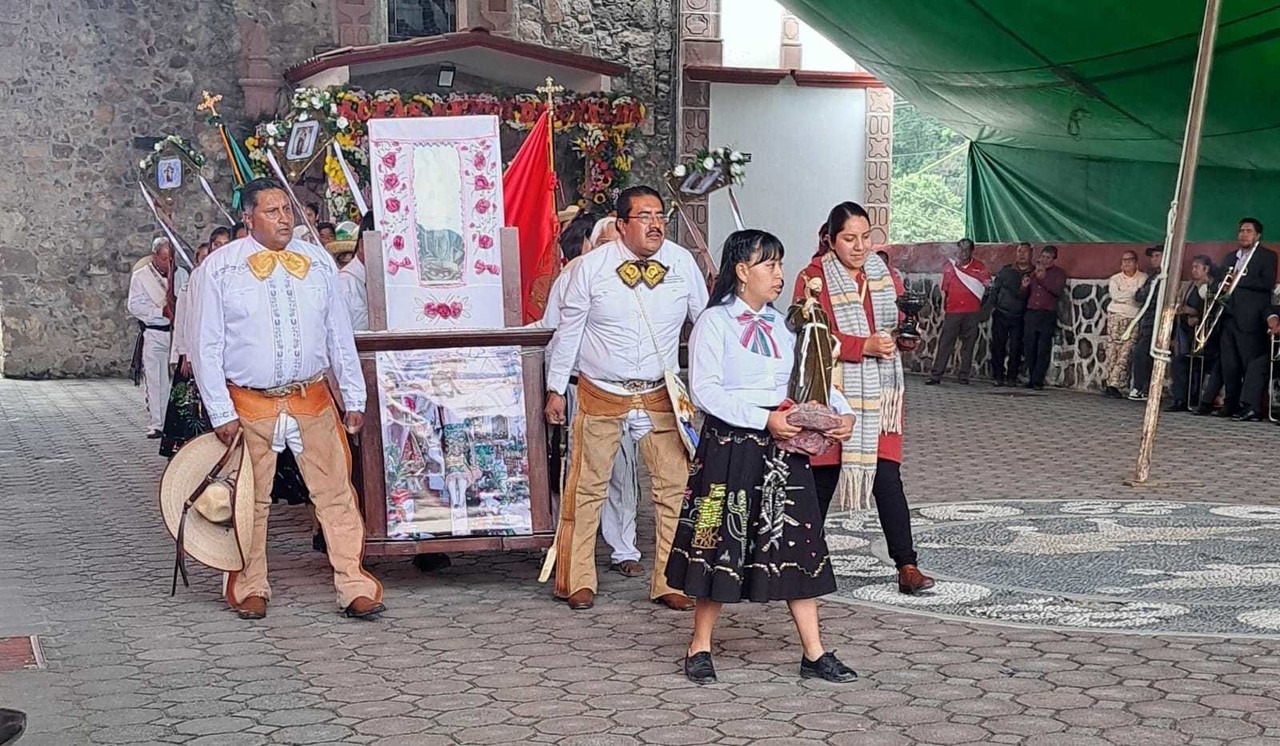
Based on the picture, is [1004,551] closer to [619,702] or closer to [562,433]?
[562,433]

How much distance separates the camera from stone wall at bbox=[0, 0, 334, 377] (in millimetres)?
18766

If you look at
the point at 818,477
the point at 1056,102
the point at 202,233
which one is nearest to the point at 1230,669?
the point at 818,477

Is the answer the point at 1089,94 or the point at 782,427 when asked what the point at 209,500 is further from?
the point at 1089,94

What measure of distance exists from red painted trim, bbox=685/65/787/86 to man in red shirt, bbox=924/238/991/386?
13.6 ft

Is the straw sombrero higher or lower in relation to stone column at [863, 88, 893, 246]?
lower

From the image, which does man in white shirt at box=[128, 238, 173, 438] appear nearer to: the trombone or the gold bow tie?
the gold bow tie

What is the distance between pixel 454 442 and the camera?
6.69 metres

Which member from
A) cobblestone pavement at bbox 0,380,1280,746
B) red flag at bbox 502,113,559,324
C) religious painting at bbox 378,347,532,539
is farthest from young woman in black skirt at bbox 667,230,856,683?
red flag at bbox 502,113,559,324

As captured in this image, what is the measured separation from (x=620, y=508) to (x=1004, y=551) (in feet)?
5.85

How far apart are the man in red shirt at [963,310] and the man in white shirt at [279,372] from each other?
1197 centimetres

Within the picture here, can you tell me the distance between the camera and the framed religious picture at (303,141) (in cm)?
1142

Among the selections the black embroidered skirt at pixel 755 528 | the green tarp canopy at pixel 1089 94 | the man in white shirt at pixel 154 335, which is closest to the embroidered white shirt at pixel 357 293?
the black embroidered skirt at pixel 755 528

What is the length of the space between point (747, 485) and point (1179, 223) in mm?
5219

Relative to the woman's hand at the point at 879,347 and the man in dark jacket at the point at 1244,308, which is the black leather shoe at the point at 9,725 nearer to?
the woman's hand at the point at 879,347
